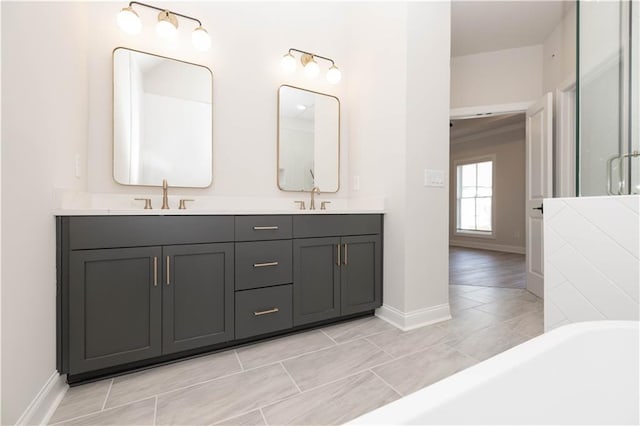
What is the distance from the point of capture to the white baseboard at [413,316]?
2.00m

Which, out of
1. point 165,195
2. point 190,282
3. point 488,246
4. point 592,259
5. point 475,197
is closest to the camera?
point 592,259

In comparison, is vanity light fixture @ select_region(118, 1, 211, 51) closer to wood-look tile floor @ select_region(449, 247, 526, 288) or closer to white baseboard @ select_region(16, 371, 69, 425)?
white baseboard @ select_region(16, 371, 69, 425)

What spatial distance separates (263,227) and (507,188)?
19.5 ft

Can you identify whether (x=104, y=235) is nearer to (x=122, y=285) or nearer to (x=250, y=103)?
(x=122, y=285)

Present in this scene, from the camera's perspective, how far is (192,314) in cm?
153

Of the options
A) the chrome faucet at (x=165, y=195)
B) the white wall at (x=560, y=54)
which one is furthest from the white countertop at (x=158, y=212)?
the white wall at (x=560, y=54)

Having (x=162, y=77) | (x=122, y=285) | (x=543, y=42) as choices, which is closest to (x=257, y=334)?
(x=122, y=285)

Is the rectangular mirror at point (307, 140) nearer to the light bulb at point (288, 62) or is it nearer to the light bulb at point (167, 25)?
the light bulb at point (288, 62)

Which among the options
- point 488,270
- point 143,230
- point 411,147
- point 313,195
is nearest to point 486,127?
point 488,270

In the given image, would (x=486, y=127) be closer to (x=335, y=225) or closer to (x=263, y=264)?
(x=335, y=225)

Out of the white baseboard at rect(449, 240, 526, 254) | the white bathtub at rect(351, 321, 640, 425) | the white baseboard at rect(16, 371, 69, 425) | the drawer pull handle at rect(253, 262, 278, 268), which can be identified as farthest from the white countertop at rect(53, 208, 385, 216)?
the white baseboard at rect(449, 240, 526, 254)

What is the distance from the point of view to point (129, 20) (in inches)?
68.9

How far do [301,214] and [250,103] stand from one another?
1.05 meters

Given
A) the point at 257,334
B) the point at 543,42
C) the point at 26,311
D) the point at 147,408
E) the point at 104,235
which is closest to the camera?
the point at 26,311
